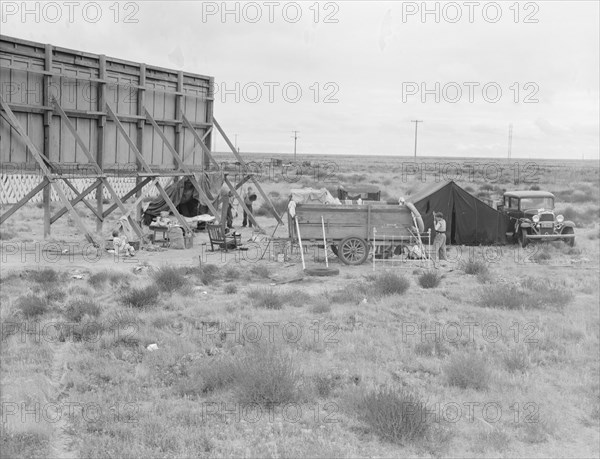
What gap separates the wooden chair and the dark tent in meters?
5.68

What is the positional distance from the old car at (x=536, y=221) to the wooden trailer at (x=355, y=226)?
572 cm

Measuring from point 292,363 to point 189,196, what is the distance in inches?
711

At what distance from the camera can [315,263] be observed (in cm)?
1955

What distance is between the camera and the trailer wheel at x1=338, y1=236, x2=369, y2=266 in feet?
63.2

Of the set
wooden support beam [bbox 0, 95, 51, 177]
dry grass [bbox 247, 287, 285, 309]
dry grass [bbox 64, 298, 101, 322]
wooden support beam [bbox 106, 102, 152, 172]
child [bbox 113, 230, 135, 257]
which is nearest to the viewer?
dry grass [bbox 64, 298, 101, 322]

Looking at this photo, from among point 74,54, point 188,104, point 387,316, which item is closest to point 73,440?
point 387,316

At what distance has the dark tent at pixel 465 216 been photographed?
75.4 ft

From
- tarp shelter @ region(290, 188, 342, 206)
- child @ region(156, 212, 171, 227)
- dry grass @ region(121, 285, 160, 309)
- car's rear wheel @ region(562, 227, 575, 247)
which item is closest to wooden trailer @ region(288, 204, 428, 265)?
tarp shelter @ region(290, 188, 342, 206)

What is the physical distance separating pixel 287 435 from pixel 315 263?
1173cm

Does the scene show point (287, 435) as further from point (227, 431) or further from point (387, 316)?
point (387, 316)

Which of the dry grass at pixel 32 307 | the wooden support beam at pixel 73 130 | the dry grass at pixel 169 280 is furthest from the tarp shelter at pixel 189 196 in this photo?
the dry grass at pixel 32 307

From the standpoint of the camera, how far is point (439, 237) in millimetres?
19750

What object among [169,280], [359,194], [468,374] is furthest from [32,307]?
[359,194]

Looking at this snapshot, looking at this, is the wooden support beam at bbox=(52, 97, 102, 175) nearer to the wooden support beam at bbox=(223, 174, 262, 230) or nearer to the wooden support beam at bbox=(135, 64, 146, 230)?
the wooden support beam at bbox=(135, 64, 146, 230)
